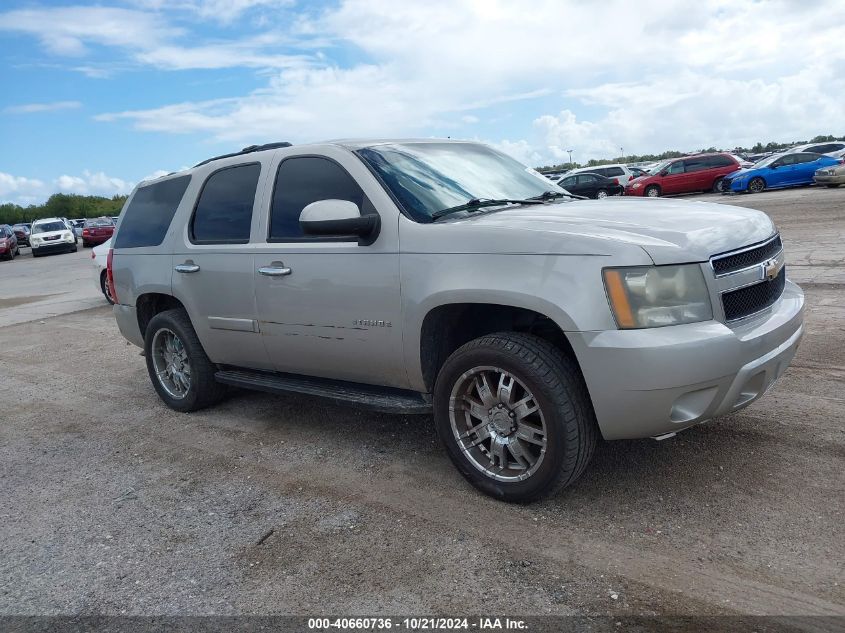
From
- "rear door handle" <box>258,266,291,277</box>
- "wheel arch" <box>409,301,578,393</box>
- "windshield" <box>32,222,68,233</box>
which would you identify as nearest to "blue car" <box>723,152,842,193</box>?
"wheel arch" <box>409,301,578,393</box>

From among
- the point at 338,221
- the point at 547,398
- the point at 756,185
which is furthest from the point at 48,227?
the point at 547,398

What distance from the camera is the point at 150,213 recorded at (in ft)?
19.2

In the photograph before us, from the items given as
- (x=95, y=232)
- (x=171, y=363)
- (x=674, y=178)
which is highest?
(x=95, y=232)

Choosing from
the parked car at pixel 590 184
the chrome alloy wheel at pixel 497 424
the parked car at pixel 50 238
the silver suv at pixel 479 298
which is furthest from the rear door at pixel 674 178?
the parked car at pixel 50 238

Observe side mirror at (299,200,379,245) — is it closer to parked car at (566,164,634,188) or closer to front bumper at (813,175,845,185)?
front bumper at (813,175,845,185)

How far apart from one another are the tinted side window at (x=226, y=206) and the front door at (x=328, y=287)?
0.28m

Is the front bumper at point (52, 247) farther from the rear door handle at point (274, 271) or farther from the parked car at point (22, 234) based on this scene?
the rear door handle at point (274, 271)

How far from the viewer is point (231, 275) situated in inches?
192

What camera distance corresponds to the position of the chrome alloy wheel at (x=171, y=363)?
569 cm

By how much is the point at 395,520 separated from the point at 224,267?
2.21 meters

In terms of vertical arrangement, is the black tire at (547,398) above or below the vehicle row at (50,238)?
below

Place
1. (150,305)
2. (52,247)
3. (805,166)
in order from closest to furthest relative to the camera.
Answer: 1. (150,305)
2. (805,166)
3. (52,247)

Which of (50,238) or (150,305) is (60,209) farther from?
(150,305)

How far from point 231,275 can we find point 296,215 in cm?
68
